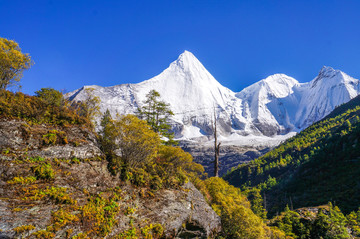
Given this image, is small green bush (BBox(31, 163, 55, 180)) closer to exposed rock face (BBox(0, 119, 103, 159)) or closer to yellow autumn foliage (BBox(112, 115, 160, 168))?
exposed rock face (BBox(0, 119, 103, 159))

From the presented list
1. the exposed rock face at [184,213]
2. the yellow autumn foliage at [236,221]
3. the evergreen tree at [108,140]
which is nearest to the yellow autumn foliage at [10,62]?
the evergreen tree at [108,140]

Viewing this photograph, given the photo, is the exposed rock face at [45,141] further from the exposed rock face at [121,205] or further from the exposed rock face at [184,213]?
the exposed rock face at [184,213]

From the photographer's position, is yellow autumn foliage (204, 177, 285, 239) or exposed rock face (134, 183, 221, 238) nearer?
exposed rock face (134, 183, 221, 238)

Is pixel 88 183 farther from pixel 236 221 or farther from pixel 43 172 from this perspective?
pixel 236 221

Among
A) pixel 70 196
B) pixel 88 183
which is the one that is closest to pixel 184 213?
pixel 88 183

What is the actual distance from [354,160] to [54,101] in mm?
70407

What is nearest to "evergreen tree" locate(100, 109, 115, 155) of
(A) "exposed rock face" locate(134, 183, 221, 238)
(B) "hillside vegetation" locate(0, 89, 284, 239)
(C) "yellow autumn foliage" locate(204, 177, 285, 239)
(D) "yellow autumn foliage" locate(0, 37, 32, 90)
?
(B) "hillside vegetation" locate(0, 89, 284, 239)

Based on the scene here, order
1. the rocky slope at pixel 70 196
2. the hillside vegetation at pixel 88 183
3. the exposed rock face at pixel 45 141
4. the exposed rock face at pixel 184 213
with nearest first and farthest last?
the rocky slope at pixel 70 196, the hillside vegetation at pixel 88 183, the exposed rock face at pixel 45 141, the exposed rock face at pixel 184 213

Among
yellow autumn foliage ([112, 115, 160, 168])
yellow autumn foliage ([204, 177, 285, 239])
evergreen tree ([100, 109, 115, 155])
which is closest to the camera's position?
yellow autumn foliage ([112, 115, 160, 168])

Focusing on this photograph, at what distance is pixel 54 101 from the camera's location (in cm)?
948

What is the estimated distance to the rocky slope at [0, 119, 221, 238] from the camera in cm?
536

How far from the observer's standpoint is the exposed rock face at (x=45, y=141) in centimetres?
687

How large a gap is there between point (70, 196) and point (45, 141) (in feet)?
8.39

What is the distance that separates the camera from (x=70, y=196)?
21.2 ft
